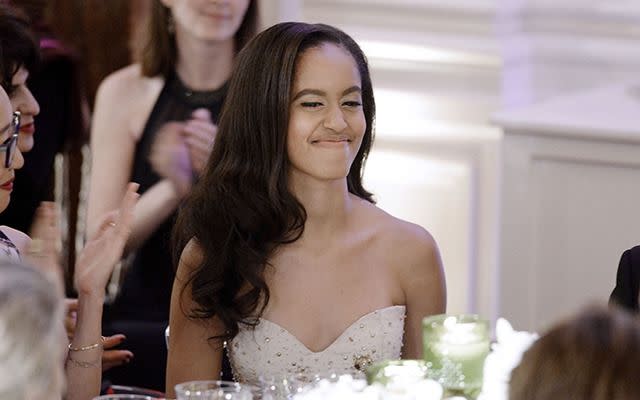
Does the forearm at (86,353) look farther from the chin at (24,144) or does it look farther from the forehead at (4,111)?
the chin at (24,144)

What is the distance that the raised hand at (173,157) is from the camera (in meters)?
3.71

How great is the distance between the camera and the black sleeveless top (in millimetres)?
3695

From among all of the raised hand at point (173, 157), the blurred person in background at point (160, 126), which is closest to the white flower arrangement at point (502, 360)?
the blurred person in background at point (160, 126)

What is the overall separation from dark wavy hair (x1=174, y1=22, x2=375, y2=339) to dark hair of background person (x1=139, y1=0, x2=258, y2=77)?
3.10ft

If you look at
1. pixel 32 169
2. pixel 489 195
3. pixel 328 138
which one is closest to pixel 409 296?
pixel 328 138

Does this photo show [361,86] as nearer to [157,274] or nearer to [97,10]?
[157,274]

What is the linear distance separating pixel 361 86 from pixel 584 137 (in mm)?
→ 1519

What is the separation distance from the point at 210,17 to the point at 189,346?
1.22m

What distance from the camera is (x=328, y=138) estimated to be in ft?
9.16

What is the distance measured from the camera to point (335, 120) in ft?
9.09

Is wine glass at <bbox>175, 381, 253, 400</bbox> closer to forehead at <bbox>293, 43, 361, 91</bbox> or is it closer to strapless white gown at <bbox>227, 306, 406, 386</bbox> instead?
strapless white gown at <bbox>227, 306, 406, 386</bbox>

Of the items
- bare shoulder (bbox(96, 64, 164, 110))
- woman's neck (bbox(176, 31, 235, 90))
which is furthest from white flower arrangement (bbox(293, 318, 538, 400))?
bare shoulder (bbox(96, 64, 164, 110))

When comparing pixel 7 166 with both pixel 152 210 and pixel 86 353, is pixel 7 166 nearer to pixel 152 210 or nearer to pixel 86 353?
pixel 86 353

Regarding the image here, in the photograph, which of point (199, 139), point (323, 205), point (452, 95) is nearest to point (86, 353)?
point (323, 205)
